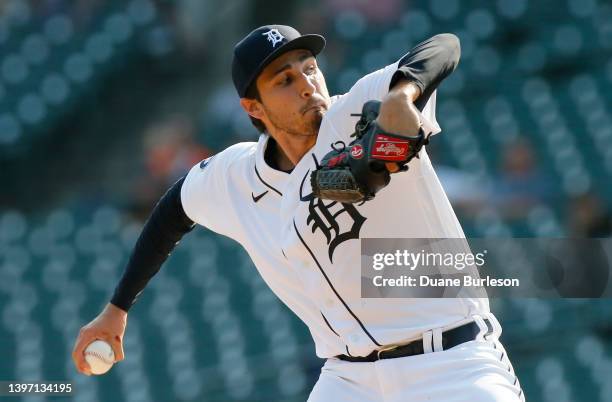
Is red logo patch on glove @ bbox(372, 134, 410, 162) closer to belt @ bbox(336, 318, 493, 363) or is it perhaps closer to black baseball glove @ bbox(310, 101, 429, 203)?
black baseball glove @ bbox(310, 101, 429, 203)

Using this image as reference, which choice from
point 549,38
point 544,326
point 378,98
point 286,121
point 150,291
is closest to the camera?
point 378,98

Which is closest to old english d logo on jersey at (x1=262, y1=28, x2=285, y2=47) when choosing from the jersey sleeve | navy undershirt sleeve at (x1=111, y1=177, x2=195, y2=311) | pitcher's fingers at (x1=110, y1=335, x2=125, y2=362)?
the jersey sleeve

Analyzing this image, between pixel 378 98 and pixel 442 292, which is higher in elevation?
pixel 378 98

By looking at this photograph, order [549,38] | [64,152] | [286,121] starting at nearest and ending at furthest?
[286,121] → [549,38] → [64,152]

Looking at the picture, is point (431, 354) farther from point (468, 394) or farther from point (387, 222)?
point (387, 222)

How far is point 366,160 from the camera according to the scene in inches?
85.5

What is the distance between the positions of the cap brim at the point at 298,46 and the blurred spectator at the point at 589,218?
2.95 metres

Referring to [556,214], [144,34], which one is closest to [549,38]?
A: [556,214]

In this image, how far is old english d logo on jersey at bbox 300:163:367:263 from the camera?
2686 mm

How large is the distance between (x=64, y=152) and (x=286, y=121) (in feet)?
17.1

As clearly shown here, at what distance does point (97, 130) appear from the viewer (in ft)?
26.2

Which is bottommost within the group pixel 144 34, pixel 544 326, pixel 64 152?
pixel 544 326

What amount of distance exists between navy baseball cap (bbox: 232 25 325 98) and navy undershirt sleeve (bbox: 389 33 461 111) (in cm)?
51

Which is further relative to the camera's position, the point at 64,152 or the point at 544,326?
the point at 64,152
